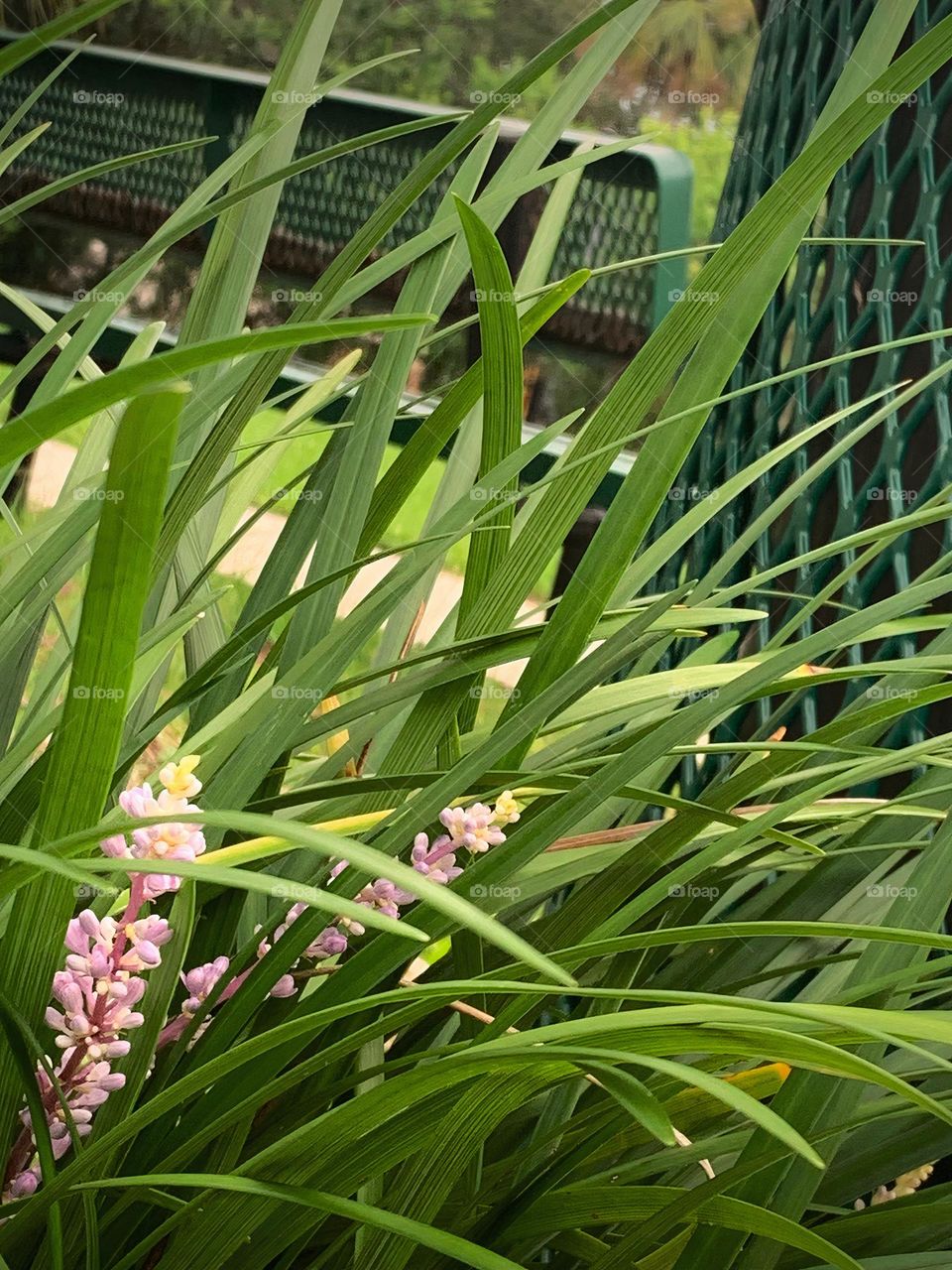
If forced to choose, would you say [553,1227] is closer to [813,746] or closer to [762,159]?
[813,746]

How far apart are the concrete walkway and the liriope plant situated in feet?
5.68

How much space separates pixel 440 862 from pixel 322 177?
1.77m

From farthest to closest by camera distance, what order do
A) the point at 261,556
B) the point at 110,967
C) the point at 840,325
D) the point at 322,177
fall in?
the point at 261,556
the point at 322,177
the point at 840,325
the point at 110,967

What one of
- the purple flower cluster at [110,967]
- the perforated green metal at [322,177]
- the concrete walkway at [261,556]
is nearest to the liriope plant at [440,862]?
the purple flower cluster at [110,967]

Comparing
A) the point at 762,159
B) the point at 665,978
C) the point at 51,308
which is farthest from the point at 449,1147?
the point at 51,308

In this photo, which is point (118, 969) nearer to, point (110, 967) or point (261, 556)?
point (110, 967)

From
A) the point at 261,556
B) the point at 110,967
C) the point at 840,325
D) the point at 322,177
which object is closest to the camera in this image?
the point at 110,967

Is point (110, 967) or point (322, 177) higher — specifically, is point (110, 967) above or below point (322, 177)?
below

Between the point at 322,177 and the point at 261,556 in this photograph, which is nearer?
the point at 322,177

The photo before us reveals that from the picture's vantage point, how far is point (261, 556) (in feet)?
8.33

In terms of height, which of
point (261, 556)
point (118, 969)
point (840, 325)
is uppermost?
point (840, 325)

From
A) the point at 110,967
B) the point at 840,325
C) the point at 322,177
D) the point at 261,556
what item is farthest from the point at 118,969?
the point at 261,556

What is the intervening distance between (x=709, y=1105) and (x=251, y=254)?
0.31 meters

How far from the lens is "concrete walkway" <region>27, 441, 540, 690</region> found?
7.47 ft
